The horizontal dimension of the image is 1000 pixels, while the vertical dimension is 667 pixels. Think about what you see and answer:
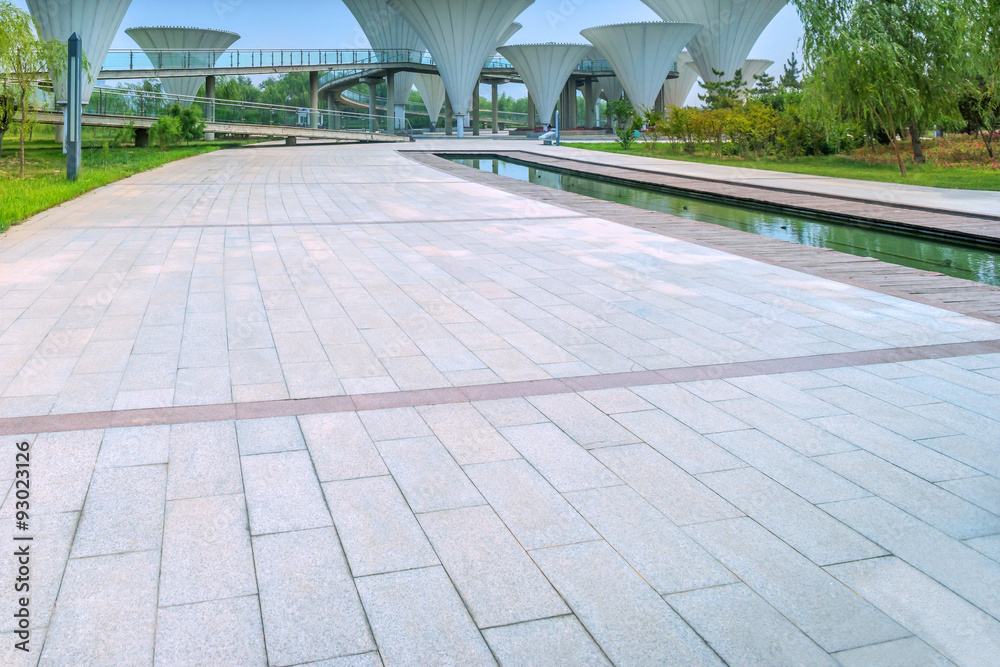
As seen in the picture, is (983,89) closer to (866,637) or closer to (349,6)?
(866,637)

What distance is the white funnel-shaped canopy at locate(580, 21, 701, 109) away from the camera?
52.0m

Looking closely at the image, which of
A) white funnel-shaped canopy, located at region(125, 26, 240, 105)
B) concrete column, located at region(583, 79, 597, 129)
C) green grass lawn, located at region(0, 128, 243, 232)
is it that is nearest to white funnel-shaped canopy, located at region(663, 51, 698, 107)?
concrete column, located at region(583, 79, 597, 129)

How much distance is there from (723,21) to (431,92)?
27744 mm

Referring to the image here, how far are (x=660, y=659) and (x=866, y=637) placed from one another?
67 cm

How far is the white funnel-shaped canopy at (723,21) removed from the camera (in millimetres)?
54031

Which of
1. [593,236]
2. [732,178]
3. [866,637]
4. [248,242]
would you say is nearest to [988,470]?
[866,637]

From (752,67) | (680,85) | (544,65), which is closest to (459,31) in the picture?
(544,65)

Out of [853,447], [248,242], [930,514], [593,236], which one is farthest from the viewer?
[593,236]

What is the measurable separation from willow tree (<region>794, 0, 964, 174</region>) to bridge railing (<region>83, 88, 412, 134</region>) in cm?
2331

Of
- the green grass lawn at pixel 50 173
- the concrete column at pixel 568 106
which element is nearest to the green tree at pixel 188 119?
the green grass lawn at pixel 50 173

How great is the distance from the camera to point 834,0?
21125 millimetres

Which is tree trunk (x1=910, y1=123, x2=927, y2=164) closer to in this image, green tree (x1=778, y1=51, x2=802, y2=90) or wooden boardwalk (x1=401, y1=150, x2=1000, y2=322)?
wooden boardwalk (x1=401, y1=150, x2=1000, y2=322)

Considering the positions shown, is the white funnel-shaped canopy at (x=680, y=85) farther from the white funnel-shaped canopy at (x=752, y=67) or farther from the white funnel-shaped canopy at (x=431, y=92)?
the white funnel-shaped canopy at (x=431, y=92)

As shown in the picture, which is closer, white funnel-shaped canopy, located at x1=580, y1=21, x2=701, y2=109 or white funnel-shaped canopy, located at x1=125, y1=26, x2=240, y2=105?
white funnel-shaped canopy, located at x1=125, y1=26, x2=240, y2=105
